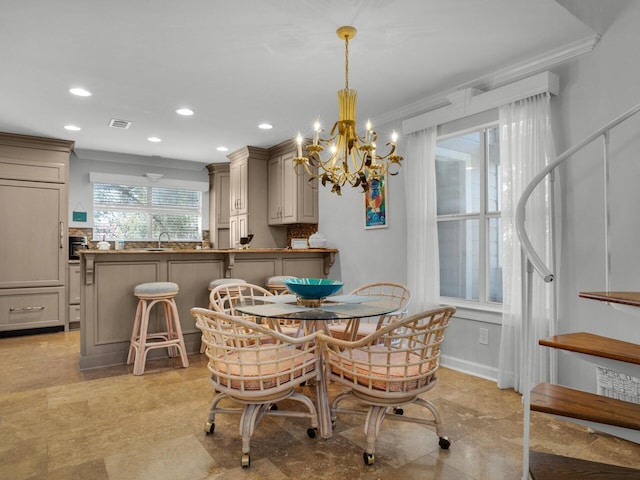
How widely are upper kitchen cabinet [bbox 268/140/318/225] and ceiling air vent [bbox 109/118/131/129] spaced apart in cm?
190

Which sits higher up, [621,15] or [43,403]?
[621,15]

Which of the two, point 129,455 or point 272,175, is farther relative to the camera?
point 272,175

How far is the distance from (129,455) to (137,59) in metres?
2.70

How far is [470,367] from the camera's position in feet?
12.2

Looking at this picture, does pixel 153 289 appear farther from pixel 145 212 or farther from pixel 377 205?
pixel 145 212

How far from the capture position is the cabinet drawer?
5.18 metres

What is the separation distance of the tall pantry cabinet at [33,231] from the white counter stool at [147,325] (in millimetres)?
2248

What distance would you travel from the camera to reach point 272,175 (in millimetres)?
6051

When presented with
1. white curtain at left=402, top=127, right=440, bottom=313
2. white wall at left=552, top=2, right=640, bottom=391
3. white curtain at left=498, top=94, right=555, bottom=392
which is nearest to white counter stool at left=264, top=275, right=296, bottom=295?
white curtain at left=402, top=127, right=440, bottom=313

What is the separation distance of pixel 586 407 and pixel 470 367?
6.72ft

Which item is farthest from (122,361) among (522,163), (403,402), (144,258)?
(522,163)

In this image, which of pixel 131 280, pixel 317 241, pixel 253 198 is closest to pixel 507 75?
pixel 317 241

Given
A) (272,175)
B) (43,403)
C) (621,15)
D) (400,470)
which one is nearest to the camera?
(400,470)

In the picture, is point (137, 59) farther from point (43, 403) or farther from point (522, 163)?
point (522, 163)
